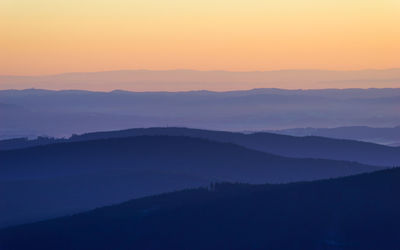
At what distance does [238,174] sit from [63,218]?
4327 cm

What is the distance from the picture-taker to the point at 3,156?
151 m

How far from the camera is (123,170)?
461 ft

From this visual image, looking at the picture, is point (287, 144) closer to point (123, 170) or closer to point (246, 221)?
point (123, 170)

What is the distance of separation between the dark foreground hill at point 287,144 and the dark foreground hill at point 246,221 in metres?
65.6

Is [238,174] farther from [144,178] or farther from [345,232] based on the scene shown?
[345,232]

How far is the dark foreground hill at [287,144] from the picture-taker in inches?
6540

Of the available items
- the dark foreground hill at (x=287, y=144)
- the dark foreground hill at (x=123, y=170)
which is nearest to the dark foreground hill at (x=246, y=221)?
the dark foreground hill at (x=123, y=170)

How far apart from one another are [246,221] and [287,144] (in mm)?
85806

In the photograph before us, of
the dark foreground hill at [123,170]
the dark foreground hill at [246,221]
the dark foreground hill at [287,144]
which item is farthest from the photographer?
the dark foreground hill at [287,144]

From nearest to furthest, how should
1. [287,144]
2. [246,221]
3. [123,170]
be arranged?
1. [246,221]
2. [123,170]
3. [287,144]

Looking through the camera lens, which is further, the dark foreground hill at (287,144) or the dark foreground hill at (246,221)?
the dark foreground hill at (287,144)

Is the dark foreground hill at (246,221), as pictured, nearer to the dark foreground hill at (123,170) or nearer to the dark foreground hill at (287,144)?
the dark foreground hill at (123,170)

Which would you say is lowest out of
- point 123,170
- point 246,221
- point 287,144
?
point 246,221

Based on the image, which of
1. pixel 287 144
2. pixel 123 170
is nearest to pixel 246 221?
pixel 123 170
